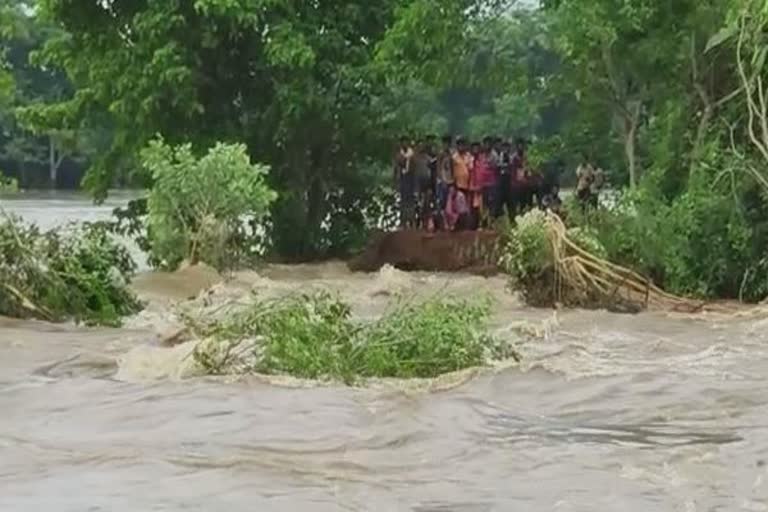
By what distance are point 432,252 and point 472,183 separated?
4.04 ft

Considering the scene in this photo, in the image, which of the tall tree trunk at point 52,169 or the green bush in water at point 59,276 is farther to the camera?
the tall tree trunk at point 52,169

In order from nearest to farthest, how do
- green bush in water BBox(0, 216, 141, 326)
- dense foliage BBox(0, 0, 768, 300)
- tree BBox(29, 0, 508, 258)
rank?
green bush in water BBox(0, 216, 141, 326)
dense foliage BBox(0, 0, 768, 300)
tree BBox(29, 0, 508, 258)

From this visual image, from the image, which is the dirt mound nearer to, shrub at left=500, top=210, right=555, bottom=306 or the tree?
the tree

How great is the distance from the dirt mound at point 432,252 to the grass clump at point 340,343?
1063 centimetres

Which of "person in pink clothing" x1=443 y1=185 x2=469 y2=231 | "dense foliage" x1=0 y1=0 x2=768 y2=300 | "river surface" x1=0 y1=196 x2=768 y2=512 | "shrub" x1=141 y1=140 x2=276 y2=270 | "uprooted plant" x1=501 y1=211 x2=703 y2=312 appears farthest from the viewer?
"person in pink clothing" x1=443 y1=185 x2=469 y2=231

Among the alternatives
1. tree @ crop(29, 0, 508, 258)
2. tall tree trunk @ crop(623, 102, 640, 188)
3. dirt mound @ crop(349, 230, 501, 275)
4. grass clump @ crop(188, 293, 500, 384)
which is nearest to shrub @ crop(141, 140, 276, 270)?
tree @ crop(29, 0, 508, 258)

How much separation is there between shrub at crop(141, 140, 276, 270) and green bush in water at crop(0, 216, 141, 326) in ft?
11.7

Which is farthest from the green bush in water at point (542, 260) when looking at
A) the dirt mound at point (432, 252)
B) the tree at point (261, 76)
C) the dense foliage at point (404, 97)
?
the tree at point (261, 76)

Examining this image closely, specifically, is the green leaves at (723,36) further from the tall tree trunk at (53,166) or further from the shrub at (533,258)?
the tall tree trunk at (53,166)

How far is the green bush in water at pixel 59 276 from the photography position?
1738cm

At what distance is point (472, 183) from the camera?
2616 cm

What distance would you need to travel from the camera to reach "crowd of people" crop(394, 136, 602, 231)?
26.1 m

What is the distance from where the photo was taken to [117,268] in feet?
63.0

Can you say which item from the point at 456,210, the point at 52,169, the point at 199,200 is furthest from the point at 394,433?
the point at 52,169
